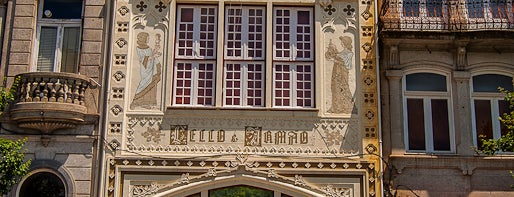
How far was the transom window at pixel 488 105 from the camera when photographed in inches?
621

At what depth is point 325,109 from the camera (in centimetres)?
1543

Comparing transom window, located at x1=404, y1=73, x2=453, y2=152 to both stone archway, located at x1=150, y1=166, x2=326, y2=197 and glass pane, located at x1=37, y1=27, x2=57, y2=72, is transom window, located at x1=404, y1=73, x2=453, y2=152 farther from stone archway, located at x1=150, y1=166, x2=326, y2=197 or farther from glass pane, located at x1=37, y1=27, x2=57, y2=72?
glass pane, located at x1=37, y1=27, x2=57, y2=72

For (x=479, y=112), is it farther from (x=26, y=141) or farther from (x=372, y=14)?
(x=26, y=141)

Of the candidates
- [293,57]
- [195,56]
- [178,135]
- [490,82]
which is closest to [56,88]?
[178,135]

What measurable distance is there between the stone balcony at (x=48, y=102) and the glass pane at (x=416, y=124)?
25.9 feet

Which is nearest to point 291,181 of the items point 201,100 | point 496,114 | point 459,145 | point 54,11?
point 201,100

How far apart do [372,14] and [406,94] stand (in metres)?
2.19

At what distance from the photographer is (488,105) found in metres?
16.0

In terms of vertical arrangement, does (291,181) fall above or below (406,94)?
below

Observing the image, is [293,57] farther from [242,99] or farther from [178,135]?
[178,135]

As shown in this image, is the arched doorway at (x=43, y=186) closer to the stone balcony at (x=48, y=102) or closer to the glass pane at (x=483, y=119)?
the stone balcony at (x=48, y=102)

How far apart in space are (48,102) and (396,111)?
8276mm

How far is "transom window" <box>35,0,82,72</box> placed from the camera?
623 inches

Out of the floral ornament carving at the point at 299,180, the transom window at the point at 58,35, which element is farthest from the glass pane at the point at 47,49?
the floral ornament carving at the point at 299,180
